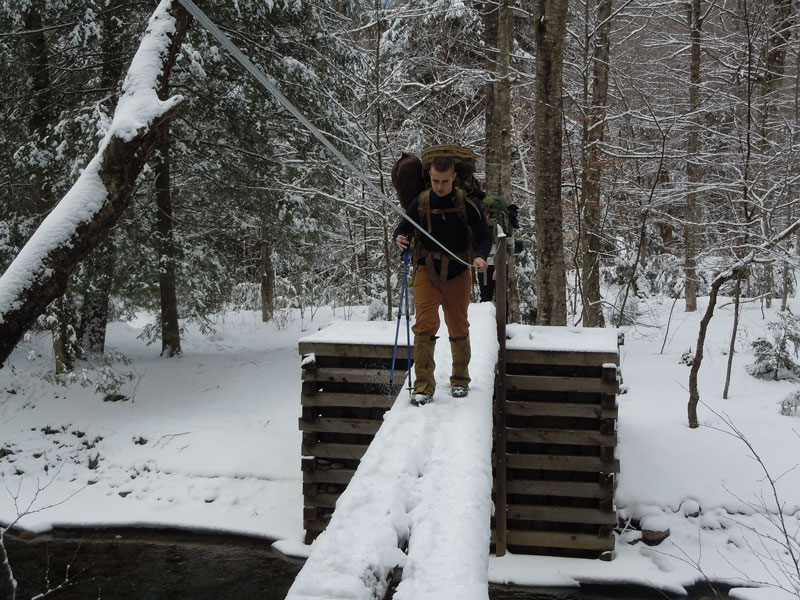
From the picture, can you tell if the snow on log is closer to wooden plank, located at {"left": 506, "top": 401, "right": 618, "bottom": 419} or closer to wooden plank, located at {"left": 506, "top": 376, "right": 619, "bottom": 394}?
wooden plank, located at {"left": 506, "top": 376, "right": 619, "bottom": 394}

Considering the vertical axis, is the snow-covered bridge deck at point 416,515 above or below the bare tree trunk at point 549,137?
below

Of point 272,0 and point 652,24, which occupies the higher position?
point 652,24

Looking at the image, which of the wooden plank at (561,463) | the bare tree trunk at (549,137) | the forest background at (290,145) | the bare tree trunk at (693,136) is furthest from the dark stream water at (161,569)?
the bare tree trunk at (693,136)

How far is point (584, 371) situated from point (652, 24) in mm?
13485

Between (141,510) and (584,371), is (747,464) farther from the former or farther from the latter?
(141,510)

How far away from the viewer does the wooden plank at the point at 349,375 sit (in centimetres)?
719

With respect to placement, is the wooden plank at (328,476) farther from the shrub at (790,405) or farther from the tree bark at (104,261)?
the shrub at (790,405)

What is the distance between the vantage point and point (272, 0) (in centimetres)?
1072

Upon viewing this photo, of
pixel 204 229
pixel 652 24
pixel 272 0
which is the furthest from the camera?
pixel 652 24

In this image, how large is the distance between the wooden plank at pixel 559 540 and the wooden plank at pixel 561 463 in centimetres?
77

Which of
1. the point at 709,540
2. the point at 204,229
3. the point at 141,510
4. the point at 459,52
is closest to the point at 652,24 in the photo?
the point at 459,52

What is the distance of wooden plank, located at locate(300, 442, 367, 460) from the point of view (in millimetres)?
7336

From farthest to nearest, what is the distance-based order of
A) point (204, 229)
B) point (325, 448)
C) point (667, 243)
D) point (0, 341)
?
point (667, 243) < point (204, 229) < point (325, 448) < point (0, 341)

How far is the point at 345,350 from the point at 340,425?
894 mm
